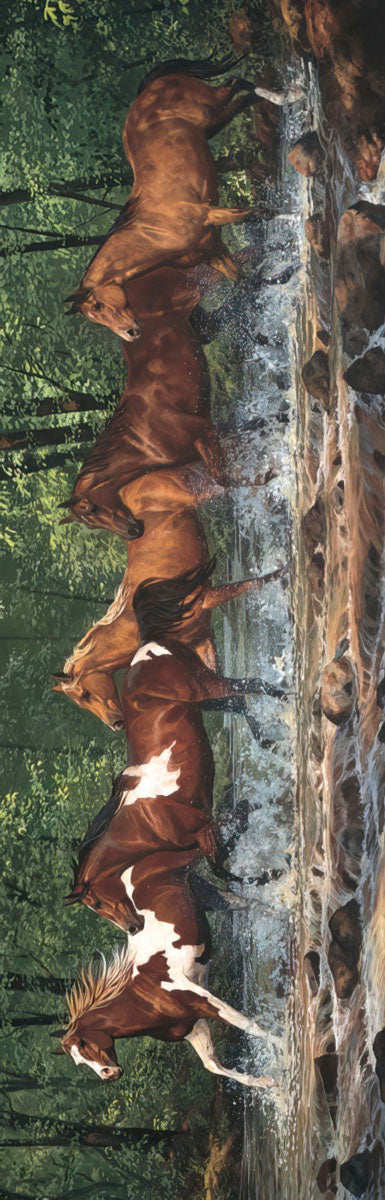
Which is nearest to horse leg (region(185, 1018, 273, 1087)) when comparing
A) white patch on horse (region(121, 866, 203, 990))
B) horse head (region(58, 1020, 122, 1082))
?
white patch on horse (region(121, 866, 203, 990))

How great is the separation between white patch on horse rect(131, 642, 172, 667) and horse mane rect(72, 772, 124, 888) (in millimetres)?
565

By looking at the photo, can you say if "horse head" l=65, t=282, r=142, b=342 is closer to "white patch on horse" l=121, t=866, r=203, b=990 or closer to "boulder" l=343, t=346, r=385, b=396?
"boulder" l=343, t=346, r=385, b=396

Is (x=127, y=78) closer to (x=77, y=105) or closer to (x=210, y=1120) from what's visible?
(x=77, y=105)

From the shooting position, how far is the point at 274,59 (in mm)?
5012

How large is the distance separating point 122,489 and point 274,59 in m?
2.23

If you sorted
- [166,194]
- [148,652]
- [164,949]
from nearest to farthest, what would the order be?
[164,949], [148,652], [166,194]

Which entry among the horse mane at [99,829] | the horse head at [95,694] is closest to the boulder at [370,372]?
the horse head at [95,694]

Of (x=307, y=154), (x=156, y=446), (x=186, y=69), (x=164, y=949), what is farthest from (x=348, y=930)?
(x=186, y=69)

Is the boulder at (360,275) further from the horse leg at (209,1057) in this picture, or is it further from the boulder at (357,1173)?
the boulder at (357,1173)

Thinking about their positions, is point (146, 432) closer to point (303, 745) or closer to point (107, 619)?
point (107, 619)

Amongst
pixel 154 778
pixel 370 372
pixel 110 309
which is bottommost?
pixel 154 778

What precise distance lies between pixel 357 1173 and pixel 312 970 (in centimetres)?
86

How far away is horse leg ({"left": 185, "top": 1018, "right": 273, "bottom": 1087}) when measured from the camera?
15.5ft

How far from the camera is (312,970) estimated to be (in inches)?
186
